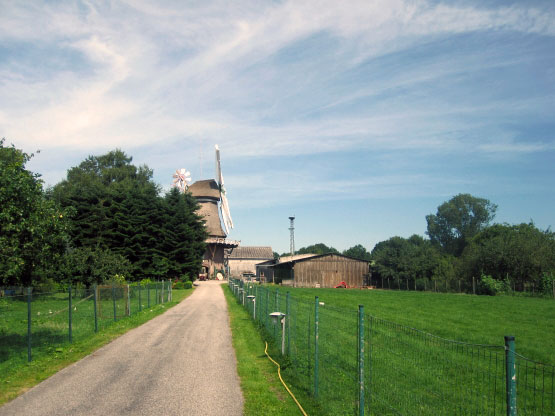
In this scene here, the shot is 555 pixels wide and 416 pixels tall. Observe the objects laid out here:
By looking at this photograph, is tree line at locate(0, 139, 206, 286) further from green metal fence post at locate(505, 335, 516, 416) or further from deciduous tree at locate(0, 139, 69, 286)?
green metal fence post at locate(505, 335, 516, 416)

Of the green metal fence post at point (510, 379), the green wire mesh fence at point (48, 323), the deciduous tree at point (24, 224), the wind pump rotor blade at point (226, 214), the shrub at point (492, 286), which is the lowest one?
the shrub at point (492, 286)

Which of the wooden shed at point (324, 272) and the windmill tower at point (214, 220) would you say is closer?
the wooden shed at point (324, 272)

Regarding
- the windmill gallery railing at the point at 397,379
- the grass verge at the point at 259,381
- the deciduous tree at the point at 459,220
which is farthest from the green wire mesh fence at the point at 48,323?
the deciduous tree at the point at 459,220

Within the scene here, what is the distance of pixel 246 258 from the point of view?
98.4 m

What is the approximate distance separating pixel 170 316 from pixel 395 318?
11221 millimetres

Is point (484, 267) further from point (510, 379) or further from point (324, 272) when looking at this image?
point (510, 379)

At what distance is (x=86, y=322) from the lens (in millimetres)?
20625

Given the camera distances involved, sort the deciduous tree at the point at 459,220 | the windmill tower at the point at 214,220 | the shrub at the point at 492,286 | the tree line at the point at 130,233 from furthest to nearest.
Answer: the deciduous tree at the point at 459,220 < the windmill tower at the point at 214,220 < the shrub at the point at 492,286 < the tree line at the point at 130,233

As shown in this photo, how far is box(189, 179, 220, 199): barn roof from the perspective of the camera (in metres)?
85.4

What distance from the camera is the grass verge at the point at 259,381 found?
27.6 feet

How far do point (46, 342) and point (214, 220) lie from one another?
225ft

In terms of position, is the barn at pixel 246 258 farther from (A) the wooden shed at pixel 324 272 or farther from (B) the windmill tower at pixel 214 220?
(A) the wooden shed at pixel 324 272

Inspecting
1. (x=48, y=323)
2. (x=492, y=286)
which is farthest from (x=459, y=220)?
(x=48, y=323)

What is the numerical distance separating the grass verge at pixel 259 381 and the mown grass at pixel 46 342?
4.52m
